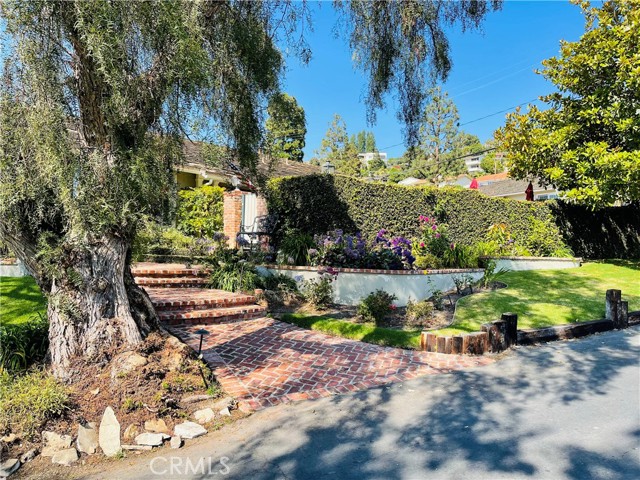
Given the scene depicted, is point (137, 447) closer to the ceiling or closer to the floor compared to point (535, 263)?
closer to the floor

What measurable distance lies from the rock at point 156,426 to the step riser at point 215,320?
9.37ft

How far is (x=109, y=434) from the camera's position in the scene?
3141 mm

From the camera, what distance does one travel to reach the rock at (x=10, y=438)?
3.01 m

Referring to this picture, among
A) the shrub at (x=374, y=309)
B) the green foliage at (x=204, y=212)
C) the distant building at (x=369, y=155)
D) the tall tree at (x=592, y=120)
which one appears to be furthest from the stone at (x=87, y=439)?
the distant building at (x=369, y=155)

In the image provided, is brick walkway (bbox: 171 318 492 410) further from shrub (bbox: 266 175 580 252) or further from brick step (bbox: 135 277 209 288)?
shrub (bbox: 266 175 580 252)

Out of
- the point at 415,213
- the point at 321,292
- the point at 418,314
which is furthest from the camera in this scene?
the point at 415,213

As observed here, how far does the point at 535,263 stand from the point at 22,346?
13281 millimetres

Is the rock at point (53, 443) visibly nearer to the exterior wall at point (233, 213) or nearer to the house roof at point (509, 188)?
the exterior wall at point (233, 213)

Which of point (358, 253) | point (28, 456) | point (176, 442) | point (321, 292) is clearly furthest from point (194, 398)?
point (358, 253)

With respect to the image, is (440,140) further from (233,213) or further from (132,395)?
(132,395)

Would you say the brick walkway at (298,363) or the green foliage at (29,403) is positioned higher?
the green foliage at (29,403)

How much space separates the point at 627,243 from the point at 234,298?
15539 millimetres

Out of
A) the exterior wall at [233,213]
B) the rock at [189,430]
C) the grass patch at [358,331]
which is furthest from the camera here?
the exterior wall at [233,213]

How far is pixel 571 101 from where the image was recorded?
12.3 m
